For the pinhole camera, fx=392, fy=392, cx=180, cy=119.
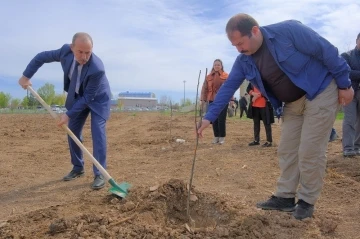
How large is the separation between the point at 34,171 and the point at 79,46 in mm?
2678

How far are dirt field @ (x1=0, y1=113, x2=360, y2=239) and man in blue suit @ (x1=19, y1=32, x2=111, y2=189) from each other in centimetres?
68

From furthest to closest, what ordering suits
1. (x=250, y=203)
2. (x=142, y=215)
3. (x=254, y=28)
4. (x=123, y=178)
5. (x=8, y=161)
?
(x=8, y=161)
(x=123, y=178)
(x=250, y=203)
(x=142, y=215)
(x=254, y=28)

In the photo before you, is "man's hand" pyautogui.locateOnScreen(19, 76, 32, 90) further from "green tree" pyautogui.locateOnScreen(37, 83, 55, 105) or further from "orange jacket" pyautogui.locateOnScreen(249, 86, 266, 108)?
"green tree" pyautogui.locateOnScreen(37, 83, 55, 105)

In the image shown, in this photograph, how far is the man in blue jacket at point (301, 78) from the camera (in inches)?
130

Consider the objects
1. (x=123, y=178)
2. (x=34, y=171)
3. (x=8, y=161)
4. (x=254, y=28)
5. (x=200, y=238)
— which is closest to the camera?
(x=200, y=238)

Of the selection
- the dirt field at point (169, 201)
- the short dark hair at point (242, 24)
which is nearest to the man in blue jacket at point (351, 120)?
the dirt field at point (169, 201)

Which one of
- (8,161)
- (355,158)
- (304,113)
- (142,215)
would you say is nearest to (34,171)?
(8,161)

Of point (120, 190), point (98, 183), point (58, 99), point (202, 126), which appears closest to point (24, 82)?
point (98, 183)

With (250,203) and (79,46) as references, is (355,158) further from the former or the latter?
(79,46)

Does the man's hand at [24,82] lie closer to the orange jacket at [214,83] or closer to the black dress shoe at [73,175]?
the black dress shoe at [73,175]

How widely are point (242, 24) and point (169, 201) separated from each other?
1.85 m

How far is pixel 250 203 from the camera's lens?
417cm

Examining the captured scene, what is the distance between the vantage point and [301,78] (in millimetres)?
3355

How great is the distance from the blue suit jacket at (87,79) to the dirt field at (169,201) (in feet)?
3.40
